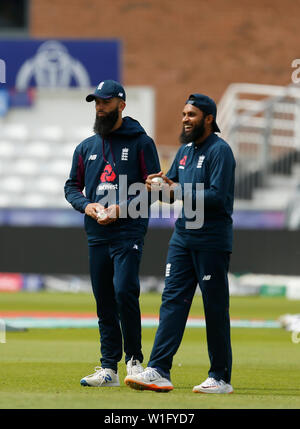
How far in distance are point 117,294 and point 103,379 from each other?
2.17 feet

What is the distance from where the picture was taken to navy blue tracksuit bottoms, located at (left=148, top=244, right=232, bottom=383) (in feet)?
25.1

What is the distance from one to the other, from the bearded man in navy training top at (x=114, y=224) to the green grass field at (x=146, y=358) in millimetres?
345

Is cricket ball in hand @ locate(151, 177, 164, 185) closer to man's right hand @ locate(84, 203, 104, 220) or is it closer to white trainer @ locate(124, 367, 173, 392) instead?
man's right hand @ locate(84, 203, 104, 220)

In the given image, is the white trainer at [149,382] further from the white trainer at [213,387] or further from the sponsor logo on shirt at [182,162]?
the sponsor logo on shirt at [182,162]

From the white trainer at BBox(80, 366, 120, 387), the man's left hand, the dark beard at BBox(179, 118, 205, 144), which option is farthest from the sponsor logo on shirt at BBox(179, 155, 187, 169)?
the white trainer at BBox(80, 366, 120, 387)

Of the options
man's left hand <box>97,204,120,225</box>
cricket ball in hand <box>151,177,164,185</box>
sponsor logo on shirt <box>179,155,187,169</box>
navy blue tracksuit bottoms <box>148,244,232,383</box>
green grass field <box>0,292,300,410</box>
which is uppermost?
sponsor logo on shirt <box>179,155,187,169</box>

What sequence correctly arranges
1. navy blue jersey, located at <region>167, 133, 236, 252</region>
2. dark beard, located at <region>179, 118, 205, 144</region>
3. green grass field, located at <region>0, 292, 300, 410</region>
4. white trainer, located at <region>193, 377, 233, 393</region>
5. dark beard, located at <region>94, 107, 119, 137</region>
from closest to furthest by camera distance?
A: green grass field, located at <region>0, 292, 300, 410</region>
navy blue jersey, located at <region>167, 133, 236, 252</region>
white trainer, located at <region>193, 377, 233, 393</region>
dark beard, located at <region>179, 118, 205, 144</region>
dark beard, located at <region>94, 107, 119, 137</region>

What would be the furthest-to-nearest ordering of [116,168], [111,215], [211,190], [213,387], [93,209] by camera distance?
[116,168], [93,209], [111,215], [213,387], [211,190]

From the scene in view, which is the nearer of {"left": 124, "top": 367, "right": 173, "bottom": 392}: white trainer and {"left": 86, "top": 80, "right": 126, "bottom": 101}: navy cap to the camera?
{"left": 124, "top": 367, "right": 173, "bottom": 392}: white trainer

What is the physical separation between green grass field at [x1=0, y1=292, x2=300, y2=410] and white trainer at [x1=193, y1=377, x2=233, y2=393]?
0.08 metres

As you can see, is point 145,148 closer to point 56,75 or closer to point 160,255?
point 160,255

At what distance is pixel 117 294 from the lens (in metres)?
7.79

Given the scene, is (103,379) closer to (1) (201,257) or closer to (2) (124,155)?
(1) (201,257)

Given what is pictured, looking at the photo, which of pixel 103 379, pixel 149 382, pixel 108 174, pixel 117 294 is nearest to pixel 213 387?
pixel 149 382
